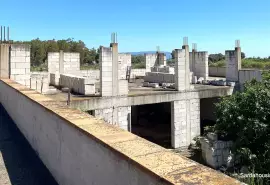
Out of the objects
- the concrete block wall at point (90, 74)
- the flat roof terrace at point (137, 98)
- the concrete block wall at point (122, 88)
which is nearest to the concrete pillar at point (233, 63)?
the flat roof terrace at point (137, 98)

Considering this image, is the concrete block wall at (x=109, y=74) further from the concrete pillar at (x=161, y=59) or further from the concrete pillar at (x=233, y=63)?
the concrete pillar at (x=161, y=59)

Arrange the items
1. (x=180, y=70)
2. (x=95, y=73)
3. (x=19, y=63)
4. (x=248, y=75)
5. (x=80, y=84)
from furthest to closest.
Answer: (x=95, y=73), (x=248, y=75), (x=180, y=70), (x=80, y=84), (x=19, y=63)

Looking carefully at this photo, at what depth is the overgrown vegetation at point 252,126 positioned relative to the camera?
9.94 metres

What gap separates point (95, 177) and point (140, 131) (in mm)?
17084

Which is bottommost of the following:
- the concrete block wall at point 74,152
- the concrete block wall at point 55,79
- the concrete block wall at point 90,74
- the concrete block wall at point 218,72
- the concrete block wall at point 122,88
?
the concrete block wall at point 74,152

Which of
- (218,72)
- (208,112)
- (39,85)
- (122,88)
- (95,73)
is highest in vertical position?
(218,72)

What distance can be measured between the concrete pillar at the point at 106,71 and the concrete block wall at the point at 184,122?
383 centimetres

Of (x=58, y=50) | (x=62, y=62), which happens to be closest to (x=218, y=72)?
(x=62, y=62)

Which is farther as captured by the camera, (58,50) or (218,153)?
(58,50)

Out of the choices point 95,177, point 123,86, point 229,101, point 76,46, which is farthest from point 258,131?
point 76,46

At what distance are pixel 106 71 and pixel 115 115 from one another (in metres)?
2.06

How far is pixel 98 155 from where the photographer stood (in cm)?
272

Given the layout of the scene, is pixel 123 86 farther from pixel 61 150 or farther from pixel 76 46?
pixel 76 46

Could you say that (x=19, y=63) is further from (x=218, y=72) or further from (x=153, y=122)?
(x=218, y=72)
